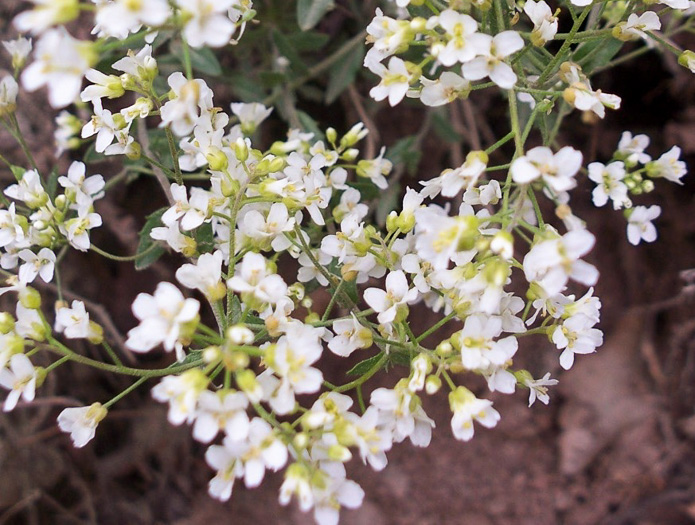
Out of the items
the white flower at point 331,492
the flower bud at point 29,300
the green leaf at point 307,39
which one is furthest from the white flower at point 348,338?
the green leaf at point 307,39

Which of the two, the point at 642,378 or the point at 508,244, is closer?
the point at 508,244

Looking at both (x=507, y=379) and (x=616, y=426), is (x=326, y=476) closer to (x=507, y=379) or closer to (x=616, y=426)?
(x=507, y=379)

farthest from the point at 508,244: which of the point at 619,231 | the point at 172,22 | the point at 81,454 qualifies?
the point at 81,454

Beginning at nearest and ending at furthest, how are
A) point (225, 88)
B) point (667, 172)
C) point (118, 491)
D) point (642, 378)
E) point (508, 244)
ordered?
point (508, 244) < point (667, 172) < point (225, 88) < point (118, 491) < point (642, 378)

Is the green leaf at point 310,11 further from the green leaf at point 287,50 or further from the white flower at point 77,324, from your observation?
the white flower at point 77,324

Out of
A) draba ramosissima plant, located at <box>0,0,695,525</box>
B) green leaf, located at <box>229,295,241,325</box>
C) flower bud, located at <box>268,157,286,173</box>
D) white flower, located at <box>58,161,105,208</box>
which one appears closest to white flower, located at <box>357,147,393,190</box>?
draba ramosissima plant, located at <box>0,0,695,525</box>

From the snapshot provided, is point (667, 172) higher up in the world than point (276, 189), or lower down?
lower down

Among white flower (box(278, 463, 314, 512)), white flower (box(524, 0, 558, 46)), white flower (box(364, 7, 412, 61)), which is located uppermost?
white flower (box(364, 7, 412, 61))

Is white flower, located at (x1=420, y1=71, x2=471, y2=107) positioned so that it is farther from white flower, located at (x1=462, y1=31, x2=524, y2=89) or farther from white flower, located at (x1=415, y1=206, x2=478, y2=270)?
white flower, located at (x1=415, y1=206, x2=478, y2=270)
